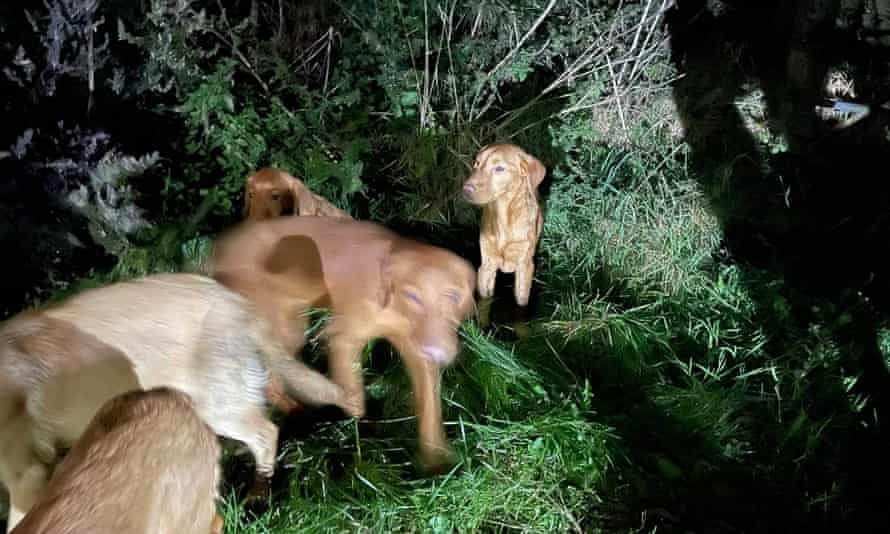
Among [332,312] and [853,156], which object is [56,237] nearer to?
[332,312]

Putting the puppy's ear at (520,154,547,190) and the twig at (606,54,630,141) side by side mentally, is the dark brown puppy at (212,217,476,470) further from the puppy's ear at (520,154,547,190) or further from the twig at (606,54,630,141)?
the twig at (606,54,630,141)

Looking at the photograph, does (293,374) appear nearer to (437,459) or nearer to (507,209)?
(437,459)

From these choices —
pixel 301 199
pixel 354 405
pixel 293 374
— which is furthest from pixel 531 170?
pixel 293 374

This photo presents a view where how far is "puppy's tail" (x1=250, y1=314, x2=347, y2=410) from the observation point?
8.80 feet

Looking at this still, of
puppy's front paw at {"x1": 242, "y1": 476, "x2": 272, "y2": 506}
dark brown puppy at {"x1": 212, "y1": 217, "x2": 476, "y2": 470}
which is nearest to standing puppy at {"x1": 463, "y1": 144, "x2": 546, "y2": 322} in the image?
dark brown puppy at {"x1": 212, "y1": 217, "x2": 476, "y2": 470}

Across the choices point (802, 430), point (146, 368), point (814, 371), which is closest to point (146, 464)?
point (146, 368)

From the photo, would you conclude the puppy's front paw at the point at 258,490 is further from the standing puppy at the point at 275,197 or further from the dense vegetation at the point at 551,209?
the standing puppy at the point at 275,197

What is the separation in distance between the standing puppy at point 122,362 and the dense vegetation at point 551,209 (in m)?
0.53

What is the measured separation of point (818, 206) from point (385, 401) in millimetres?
3752

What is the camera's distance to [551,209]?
16.1ft

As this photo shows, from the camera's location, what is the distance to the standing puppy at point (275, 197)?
3.58 metres

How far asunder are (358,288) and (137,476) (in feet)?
4.49

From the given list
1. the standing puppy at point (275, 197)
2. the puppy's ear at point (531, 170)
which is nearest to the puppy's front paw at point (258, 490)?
the standing puppy at point (275, 197)

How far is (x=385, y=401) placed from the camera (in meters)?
3.36
